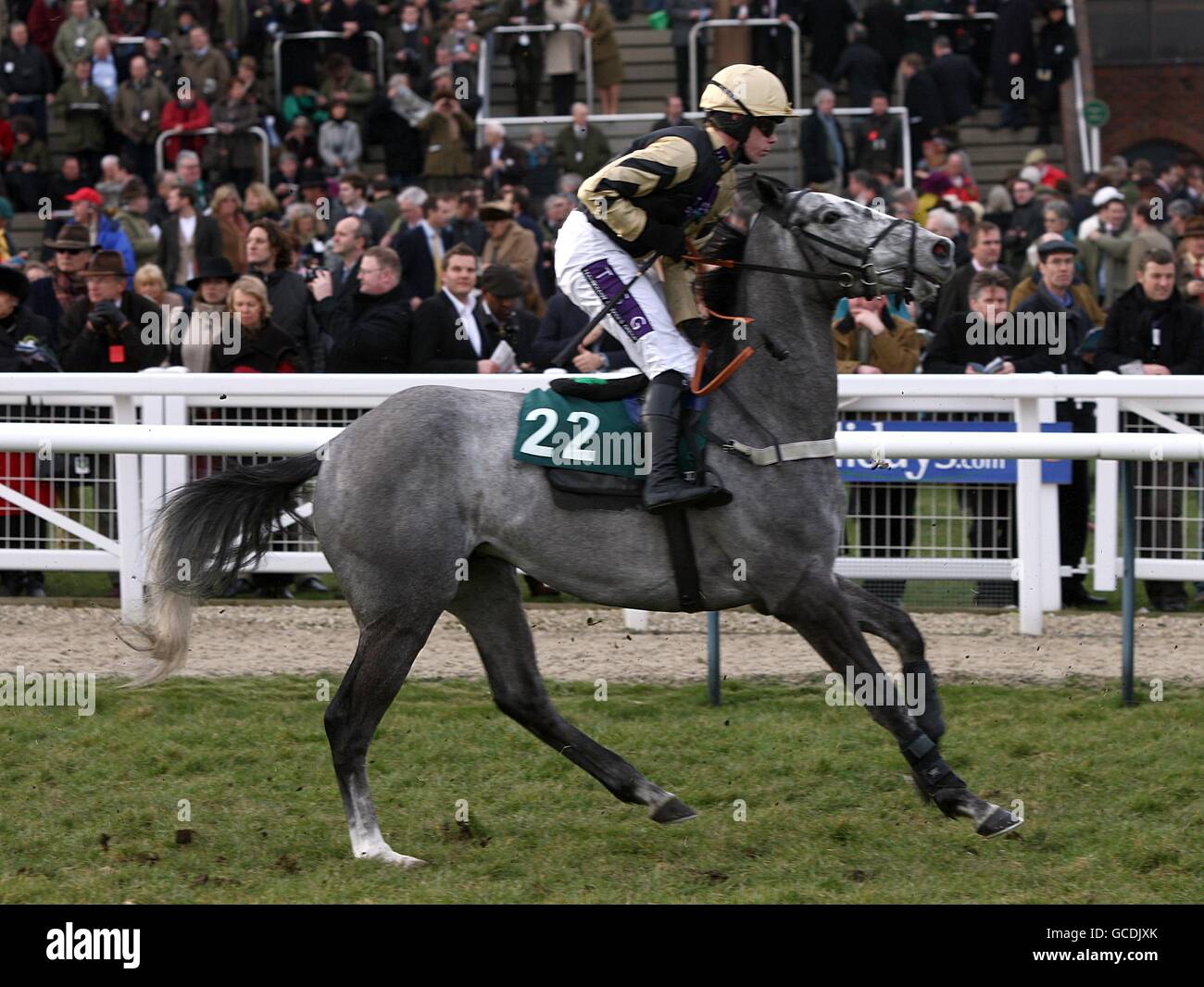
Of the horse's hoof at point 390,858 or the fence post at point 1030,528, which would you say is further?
the fence post at point 1030,528

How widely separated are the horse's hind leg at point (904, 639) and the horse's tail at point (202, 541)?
5.71 feet

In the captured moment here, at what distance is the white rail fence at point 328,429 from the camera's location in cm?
775

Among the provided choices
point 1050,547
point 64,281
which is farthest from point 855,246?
point 64,281

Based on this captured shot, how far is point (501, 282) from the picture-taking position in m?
9.67

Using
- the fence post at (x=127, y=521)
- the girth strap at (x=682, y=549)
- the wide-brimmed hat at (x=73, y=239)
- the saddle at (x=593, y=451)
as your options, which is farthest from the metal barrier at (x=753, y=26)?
the girth strap at (x=682, y=549)

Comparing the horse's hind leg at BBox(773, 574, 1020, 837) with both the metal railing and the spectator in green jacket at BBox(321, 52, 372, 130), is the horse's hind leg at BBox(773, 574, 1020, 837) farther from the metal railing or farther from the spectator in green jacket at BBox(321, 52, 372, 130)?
the spectator in green jacket at BBox(321, 52, 372, 130)

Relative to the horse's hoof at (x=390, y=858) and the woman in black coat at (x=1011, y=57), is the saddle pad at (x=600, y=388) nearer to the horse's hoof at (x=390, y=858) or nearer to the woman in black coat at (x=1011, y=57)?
the horse's hoof at (x=390, y=858)

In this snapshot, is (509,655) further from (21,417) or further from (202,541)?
(21,417)

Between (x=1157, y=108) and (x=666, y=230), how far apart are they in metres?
20.7
